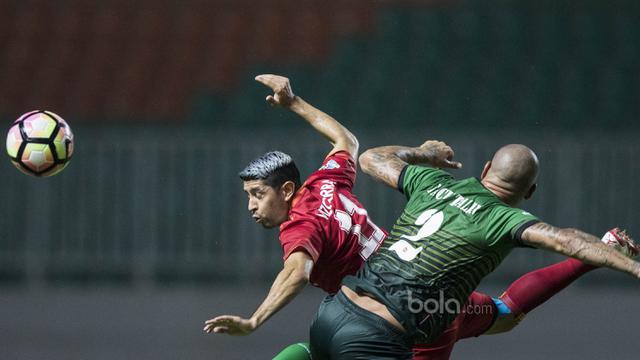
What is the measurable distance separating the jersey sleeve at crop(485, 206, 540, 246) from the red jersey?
872 millimetres

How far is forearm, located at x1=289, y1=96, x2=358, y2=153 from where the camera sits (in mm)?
6047

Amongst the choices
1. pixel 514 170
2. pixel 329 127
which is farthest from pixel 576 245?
pixel 329 127

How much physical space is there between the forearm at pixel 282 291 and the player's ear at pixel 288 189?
81 cm

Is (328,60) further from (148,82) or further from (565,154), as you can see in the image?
(565,154)

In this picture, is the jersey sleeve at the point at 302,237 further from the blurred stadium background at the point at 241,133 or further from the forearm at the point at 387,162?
the blurred stadium background at the point at 241,133

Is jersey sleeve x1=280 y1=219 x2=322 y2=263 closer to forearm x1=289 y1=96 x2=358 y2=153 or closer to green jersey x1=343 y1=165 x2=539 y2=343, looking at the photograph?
green jersey x1=343 y1=165 x2=539 y2=343

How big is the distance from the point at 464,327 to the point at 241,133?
6375mm

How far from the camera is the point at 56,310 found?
10742mm

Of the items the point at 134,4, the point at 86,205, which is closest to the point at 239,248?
the point at 86,205

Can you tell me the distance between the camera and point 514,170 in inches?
194

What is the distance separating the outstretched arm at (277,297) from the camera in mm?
4535

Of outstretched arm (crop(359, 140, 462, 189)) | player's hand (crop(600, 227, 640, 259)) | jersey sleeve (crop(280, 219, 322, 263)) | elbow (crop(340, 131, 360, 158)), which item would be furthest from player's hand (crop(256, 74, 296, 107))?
player's hand (crop(600, 227, 640, 259))

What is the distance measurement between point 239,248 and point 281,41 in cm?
507

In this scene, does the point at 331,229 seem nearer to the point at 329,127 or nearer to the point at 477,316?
the point at 329,127
